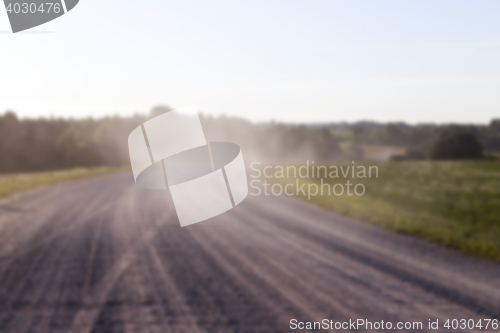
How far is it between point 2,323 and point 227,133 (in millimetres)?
4497

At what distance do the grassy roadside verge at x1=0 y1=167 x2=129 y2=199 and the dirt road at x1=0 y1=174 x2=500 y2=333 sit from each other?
9.71 meters

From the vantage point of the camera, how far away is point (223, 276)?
6.42 m

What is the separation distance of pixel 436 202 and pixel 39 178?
22.9 meters

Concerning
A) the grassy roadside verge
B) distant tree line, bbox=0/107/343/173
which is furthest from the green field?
the grassy roadside verge

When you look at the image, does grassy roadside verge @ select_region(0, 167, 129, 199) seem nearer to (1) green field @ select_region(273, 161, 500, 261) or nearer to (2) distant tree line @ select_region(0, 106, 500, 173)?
(2) distant tree line @ select_region(0, 106, 500, 173)

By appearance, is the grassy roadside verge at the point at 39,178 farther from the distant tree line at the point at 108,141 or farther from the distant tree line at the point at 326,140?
the distant tree line at the point at 326,140

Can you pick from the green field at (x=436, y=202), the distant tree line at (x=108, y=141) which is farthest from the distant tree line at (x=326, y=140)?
the green field at (x=436, y=202)

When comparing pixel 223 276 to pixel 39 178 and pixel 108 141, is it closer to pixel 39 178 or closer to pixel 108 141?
pixel 108 141

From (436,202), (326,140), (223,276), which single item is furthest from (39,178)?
(436,202)

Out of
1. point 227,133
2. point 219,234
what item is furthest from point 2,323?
point 219,234

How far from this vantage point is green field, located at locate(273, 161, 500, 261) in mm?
9211

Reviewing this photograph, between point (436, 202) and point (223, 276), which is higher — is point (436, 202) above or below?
below

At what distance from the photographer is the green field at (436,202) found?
363 inches

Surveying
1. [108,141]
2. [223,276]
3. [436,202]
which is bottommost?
[436,202]
